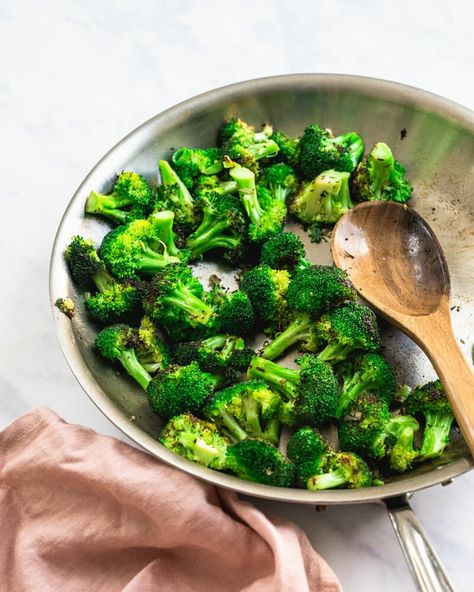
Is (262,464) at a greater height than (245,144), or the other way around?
(245,144)

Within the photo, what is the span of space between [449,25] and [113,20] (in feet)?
3.87

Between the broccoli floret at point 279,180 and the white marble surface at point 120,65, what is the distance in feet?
1.90

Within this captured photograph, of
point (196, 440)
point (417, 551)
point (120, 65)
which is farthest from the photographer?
point (120, 65)

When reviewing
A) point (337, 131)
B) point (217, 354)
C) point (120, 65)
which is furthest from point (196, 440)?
point (120, 65)

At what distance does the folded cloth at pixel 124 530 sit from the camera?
5.91ft

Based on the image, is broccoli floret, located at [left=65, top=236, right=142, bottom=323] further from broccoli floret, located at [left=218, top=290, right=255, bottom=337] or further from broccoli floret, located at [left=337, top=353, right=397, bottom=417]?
broccoli floret, located at [left=337, top=353, right=397, bottom=417]

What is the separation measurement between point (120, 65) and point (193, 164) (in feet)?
2.34

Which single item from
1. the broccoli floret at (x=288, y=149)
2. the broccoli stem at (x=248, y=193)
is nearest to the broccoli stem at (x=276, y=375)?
the broccoli stem at (x=248, y=193)

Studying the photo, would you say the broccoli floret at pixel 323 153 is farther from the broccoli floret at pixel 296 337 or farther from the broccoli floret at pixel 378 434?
the broccoli floret at pixel 378 434

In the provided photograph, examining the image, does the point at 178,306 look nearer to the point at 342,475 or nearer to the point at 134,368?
the point at 134,368

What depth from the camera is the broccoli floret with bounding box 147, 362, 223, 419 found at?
1890mm

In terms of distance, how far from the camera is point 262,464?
177cm

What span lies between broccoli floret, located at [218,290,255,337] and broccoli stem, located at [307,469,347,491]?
0.42 metres

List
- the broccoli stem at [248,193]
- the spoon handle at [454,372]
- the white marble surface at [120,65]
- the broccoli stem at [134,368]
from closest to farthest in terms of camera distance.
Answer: the spoon handle at [454,372] → the broccoli stem at [134,368] → the broccoli stem at [248,193] → the white marble surface at [120,65]
